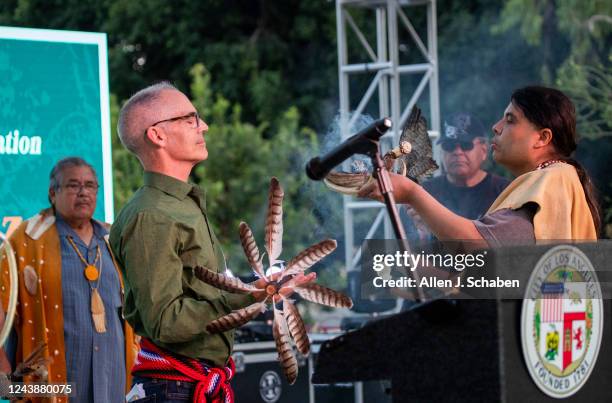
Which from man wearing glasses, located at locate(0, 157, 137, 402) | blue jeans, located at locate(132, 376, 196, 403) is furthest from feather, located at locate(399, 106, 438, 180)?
man wearing glasses, located at locate(0, 157, 137, 402)

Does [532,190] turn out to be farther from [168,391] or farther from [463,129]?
[463,129]

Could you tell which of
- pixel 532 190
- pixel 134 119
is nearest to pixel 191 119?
pixel 134 119

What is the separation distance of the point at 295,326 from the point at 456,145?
295 cm

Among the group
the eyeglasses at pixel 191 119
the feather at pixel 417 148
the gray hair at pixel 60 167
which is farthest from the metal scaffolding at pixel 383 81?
the eyeglasses at pixel 191 119

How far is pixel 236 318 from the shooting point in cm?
278

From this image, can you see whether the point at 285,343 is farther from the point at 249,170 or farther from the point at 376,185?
the point at 249,170

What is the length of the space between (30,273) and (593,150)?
7.22m

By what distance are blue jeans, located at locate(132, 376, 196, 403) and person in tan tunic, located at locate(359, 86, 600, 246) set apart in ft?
2.67

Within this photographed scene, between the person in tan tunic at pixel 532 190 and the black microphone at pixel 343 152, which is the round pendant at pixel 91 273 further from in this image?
the black microphone at pixel 343 152

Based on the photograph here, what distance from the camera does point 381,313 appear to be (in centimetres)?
689

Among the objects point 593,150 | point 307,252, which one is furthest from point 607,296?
point 593,150

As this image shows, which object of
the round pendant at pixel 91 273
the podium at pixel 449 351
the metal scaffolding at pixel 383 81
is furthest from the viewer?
the metal scaffolding at pixel 383 81

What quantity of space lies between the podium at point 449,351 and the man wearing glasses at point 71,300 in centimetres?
251

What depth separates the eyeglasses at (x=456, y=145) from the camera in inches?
217
